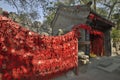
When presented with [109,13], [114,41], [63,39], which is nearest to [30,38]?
[63,39]

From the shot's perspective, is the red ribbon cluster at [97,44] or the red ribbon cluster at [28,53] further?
the red ribbon cluster at [97,44]

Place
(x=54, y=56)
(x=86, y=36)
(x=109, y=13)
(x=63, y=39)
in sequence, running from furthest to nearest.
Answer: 1. (x=109, y=13)
2. (x=86, y=36)
3. (x=63, y=39)
4. (x=54, y=56)

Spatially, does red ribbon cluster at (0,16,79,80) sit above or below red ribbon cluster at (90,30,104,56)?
above

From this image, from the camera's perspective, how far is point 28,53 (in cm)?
557

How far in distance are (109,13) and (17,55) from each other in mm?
25102

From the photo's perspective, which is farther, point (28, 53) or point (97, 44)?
point (97, 44)

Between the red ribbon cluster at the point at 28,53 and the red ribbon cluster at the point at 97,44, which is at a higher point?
the red ribbon cluster at the point at 28,53

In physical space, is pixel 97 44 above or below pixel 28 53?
below

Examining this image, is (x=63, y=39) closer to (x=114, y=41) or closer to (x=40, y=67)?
(x=40, y=67)

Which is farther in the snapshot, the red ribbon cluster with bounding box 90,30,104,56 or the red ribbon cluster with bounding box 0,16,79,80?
the red ribbon cluster with bounding box 90,30,104,56

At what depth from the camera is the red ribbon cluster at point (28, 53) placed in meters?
4.82

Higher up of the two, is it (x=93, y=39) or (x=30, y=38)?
(x=30, y=38)

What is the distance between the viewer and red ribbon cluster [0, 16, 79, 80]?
4824 millimetres

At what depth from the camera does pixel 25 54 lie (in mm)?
5441
